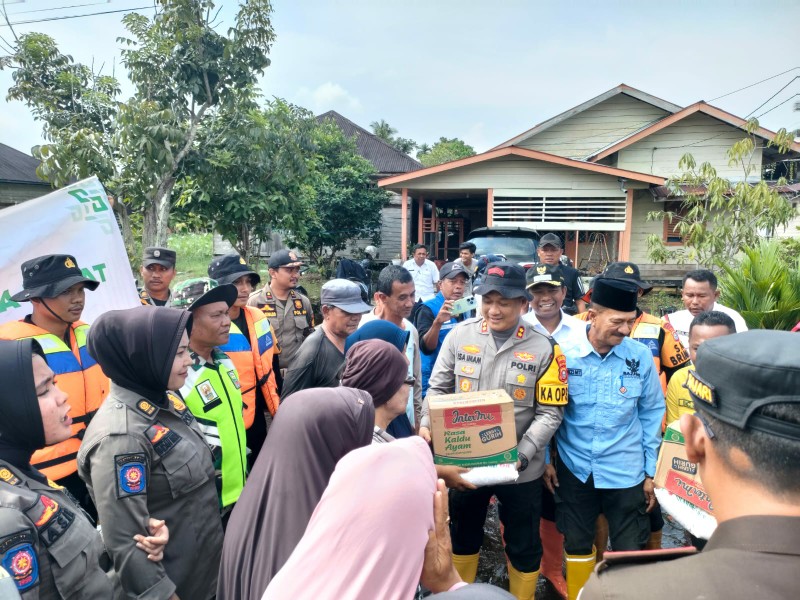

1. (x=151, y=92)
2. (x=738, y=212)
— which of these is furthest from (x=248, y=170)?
(x=738, y=212)

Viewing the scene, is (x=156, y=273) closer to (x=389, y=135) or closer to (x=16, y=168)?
(x=16, y=168)

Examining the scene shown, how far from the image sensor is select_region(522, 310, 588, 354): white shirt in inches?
121

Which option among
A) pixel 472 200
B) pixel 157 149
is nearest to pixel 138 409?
pixel 157 149

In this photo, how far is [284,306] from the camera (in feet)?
15.5

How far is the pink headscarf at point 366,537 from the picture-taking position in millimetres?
1077

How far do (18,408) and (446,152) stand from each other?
5433 cm

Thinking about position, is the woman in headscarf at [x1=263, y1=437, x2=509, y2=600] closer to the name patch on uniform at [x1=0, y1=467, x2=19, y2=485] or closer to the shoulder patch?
the shoulder patch

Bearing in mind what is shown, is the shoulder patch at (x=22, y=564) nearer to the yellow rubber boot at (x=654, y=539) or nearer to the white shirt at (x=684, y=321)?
the yellow rubber boot at (x=654, y=539)

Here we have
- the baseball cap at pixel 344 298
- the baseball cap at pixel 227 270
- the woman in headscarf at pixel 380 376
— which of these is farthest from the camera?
the baseball cap at pixel 227 270


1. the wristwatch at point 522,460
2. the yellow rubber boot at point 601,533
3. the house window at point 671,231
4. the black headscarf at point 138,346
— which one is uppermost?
the house window at point 671,231

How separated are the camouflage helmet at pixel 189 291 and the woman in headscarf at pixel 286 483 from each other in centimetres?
165

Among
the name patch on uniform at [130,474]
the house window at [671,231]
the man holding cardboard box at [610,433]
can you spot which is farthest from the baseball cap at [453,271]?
the house window at [671,231]

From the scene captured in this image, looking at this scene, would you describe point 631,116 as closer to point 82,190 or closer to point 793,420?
point 82,190

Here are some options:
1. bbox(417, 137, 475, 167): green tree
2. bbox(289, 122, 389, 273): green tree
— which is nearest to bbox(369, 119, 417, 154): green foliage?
bbox(417, 137, 475, 167): green tree
